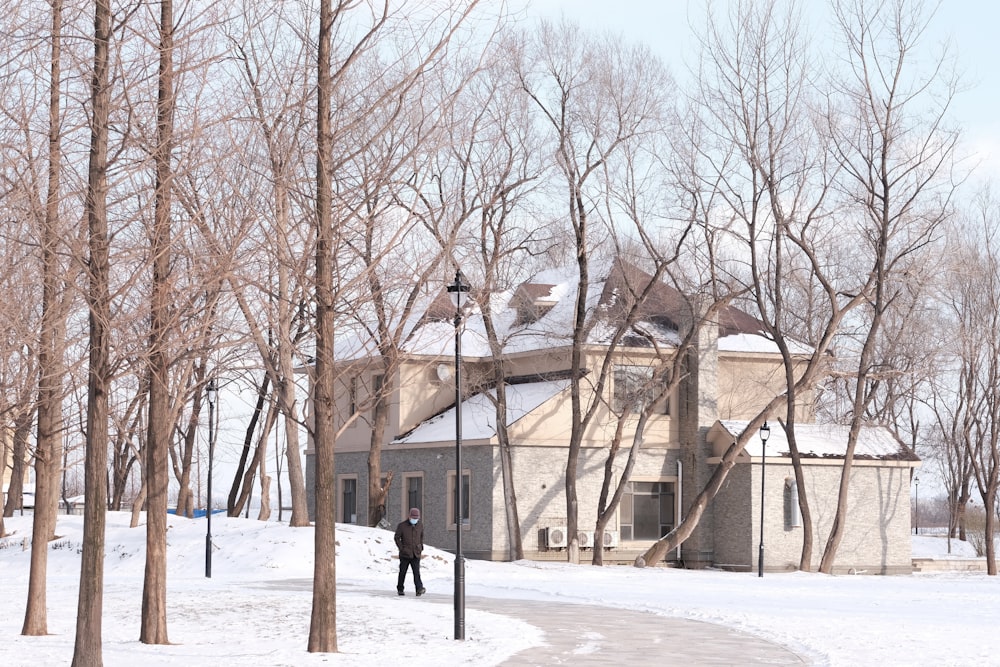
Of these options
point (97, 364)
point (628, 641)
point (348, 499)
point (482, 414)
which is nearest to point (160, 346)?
point (97, 364)

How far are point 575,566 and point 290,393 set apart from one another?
9.03m

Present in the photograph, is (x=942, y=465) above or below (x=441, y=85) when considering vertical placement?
below

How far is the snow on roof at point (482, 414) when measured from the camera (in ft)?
124

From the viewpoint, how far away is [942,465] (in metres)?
74.2

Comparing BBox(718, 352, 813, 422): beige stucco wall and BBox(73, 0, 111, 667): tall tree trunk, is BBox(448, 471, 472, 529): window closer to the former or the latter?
BBox(718, 352, 813, 422): beige stucco wall

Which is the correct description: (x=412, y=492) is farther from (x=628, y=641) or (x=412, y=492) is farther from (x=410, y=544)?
(x=628, y=641)

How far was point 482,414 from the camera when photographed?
39.3 m

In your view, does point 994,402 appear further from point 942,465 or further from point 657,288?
point 942,465

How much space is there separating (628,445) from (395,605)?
18305 millimetres

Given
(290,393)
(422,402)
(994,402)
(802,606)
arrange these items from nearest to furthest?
(802,606) < (290,393) < (422,402) < (994,402)

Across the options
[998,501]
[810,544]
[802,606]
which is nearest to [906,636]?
[802,606]

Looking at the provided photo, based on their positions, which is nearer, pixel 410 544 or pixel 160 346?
pixel 160 346

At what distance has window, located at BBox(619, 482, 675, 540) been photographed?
128ft

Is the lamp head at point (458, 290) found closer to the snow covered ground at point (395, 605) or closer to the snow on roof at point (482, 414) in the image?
the snow covered ground at point (395, 605)
